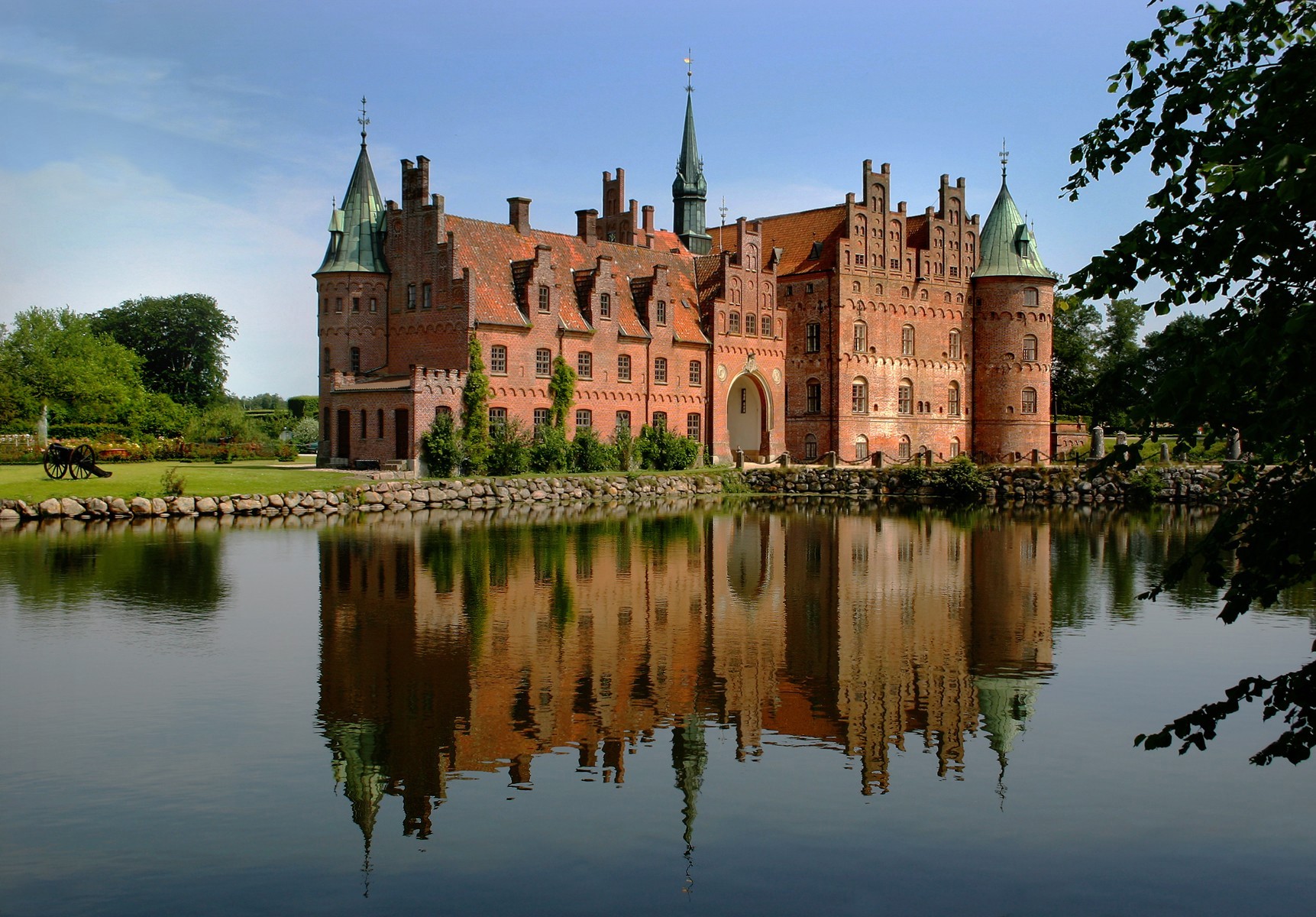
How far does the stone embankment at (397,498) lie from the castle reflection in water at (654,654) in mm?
9383

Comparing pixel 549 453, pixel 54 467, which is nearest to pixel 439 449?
pixel 549 453

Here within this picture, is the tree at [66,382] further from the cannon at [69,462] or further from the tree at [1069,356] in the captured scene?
the tree at [1069,356]

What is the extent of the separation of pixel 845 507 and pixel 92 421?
34.2 m

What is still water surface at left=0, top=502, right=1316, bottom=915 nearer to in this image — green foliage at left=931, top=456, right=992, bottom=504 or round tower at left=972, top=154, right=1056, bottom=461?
green foliage at left=931, top=456, right=992, bottom=504

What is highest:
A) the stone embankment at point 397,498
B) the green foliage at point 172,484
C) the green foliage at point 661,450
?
the green foliage at point 661,450

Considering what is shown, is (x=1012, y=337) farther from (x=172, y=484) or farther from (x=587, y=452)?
(x=172, y=484)

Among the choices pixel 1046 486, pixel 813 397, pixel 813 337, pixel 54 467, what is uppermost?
pixel 813 337

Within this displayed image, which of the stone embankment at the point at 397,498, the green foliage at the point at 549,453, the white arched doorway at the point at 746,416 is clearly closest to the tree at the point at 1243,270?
the stone embankment at the point at 397,498

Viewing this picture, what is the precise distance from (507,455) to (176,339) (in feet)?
155

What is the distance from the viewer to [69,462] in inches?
1358

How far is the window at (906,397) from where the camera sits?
57219mm

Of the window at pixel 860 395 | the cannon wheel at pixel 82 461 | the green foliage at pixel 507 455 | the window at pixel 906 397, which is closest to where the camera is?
the cannon wheel at pixel 82 461

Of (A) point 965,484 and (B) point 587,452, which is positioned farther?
(B) point 587,452

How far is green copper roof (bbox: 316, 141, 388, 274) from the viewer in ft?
151
